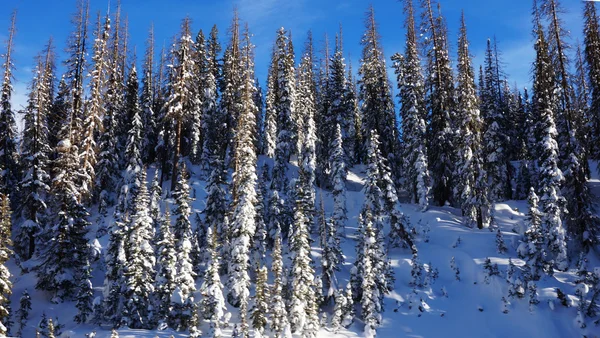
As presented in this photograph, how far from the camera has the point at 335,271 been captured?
28.2 metres

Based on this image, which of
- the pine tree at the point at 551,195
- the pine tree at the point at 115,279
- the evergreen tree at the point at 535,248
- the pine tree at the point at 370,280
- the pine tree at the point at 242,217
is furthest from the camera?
the pine tree at the point at 551,195

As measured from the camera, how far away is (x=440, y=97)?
35.6 meters

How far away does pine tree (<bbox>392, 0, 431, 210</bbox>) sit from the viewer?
36.2 m

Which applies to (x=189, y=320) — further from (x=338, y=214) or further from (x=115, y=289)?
(x=338, y=214)

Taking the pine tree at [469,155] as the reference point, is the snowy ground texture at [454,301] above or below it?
below

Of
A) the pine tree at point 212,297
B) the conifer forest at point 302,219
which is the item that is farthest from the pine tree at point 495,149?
the pine tree at point 212,297

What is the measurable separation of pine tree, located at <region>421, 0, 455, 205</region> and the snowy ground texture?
607 centimetres

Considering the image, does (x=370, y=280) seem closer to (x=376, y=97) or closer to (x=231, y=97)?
(x=376, y=97)

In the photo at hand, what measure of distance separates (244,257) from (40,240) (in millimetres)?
18938

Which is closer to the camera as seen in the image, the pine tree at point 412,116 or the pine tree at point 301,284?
the pine tree at point 301,284

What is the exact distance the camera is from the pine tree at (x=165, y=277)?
22.2 meters

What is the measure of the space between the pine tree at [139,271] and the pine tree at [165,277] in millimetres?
458

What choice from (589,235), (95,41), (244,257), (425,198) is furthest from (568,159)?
(95,41)

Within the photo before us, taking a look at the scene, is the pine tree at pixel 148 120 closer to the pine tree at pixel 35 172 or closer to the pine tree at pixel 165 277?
the pine tree at pixel 35 172
